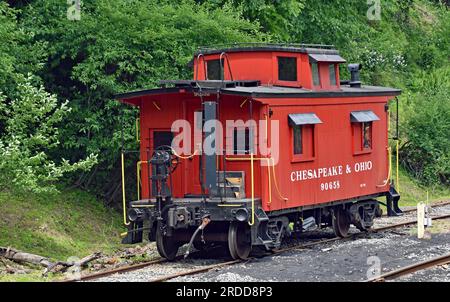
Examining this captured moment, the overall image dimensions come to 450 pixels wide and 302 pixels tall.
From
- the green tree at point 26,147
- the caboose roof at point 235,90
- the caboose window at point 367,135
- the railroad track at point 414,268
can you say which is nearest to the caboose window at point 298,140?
the caboose roof at point 235,90

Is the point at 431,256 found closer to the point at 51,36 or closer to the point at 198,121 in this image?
the point at 198,121

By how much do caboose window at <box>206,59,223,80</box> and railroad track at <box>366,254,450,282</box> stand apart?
250 inches

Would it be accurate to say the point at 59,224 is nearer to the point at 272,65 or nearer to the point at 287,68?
the point at 272,65

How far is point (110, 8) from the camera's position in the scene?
22750 millimetres

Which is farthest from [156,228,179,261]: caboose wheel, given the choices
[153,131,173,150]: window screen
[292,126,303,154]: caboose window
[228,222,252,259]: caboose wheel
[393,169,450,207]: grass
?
[393,169,450,207]: grass

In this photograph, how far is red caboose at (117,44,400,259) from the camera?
1736cm

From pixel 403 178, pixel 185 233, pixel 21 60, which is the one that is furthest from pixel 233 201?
pixel 403 178

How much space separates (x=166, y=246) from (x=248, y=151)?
239 centimetres

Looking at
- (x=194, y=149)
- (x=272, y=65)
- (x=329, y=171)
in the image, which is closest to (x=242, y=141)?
(x=194, y=149)

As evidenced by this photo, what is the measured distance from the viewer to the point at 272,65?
1948 cm

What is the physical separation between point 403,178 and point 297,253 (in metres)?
15.0

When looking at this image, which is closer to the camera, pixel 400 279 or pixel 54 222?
pixel 400 279

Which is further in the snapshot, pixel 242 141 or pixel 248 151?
pixel 242 141

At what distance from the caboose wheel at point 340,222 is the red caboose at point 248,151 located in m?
0.03
